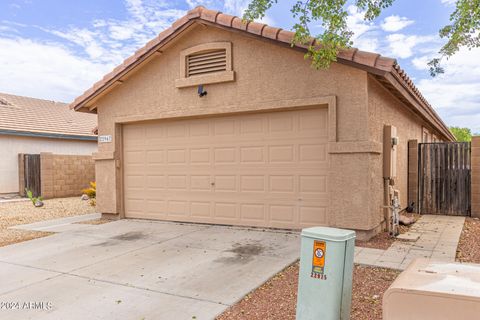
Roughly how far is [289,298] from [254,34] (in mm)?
5483

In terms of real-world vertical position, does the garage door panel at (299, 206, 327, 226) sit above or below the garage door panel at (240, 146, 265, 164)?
below

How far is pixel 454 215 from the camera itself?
34.6 feet

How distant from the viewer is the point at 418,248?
639 centimetres

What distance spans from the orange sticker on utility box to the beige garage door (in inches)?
169

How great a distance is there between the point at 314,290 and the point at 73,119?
21412mm

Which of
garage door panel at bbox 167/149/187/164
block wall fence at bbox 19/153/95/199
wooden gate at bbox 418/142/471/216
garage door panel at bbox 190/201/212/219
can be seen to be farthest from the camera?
block wall fence at bbox 19/153/95/199

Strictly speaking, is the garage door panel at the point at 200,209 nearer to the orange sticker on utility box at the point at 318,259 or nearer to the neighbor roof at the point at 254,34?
the neighbor roof at the point at 254,34

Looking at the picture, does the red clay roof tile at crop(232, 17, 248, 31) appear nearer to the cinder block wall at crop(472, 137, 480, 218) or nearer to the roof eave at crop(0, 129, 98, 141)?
the cinder block wall at crop(472, 137, 480, 218)

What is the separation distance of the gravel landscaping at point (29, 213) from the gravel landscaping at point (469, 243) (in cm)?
865

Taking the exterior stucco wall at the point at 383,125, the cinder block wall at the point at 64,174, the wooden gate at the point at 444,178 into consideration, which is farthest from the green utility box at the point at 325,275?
the cinder block wall at the point at 64,174

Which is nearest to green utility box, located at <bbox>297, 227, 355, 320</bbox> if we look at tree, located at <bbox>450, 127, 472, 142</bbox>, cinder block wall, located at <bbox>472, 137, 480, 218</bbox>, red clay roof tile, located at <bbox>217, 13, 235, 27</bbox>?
red clay roof tile, located at <bbox>217, 13, 235, 27</bbox>

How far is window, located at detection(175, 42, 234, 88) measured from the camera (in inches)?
324

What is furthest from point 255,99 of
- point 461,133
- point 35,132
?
point 461,133

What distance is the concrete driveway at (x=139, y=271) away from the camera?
409cm
